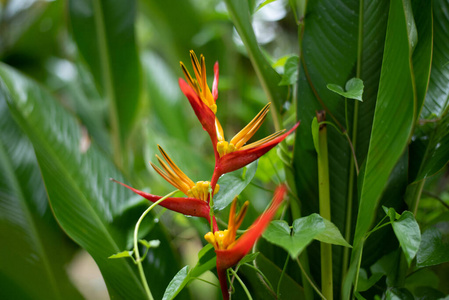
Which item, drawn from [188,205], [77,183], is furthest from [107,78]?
[188,205]

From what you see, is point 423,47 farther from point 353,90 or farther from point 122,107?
point 122,107

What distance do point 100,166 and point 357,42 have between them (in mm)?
417

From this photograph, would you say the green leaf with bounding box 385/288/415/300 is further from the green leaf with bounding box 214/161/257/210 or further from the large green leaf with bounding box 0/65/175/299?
the large green leaf with bounding box 0/65/175/299

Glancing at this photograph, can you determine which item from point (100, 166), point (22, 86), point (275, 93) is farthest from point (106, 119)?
point (275, 93)

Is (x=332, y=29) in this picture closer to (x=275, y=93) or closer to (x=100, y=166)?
(x=275, y=93)

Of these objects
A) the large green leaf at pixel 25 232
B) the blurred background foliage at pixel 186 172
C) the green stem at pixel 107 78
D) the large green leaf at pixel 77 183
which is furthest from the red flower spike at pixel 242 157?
the green stem at pixel 107 78

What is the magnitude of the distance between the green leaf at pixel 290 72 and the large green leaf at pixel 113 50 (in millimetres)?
597

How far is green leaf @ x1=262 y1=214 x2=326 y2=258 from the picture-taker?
0.29m

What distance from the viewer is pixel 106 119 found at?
1.26 m

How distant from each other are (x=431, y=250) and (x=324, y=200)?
12 centimetres

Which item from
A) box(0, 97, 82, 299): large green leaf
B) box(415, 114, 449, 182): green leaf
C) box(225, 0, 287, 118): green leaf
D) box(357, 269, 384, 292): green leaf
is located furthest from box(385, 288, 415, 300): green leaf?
box(0, 97, 82, 299): large green leaf

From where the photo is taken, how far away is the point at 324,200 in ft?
1.51

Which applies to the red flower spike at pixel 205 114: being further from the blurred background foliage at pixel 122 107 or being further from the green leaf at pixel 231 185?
the blurred background foliage at pixel 122 107

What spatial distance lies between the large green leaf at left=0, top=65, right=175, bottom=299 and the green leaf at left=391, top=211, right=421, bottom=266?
326 millimetres
